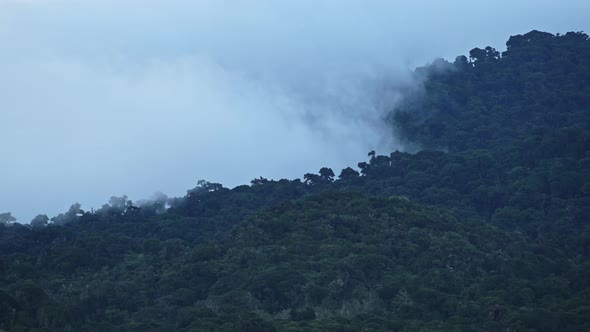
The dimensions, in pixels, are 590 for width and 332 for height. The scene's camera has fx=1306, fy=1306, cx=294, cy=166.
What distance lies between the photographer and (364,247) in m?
69.6

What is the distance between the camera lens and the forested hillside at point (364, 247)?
6006 centimetres

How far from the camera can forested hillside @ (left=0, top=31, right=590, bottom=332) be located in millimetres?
60062

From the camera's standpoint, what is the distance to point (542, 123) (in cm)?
9862

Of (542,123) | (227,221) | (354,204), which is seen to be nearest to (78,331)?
(354,204)

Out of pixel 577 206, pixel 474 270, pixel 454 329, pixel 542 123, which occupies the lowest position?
pixel 454 329

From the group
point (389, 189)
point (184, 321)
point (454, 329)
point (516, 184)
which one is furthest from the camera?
point (389, 189)

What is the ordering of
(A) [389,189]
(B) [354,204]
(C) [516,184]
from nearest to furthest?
(B) [354,204] < (C) [516,184] < (A) [389,189]

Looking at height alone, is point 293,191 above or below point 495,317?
above

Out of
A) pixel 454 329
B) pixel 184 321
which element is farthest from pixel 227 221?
pixel 454 329

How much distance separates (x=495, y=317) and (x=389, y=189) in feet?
103

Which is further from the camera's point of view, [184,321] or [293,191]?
[293,191]

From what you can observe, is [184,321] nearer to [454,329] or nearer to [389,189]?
[454,329]

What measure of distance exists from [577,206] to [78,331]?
109 ft

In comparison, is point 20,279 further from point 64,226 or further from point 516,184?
point 516,184
